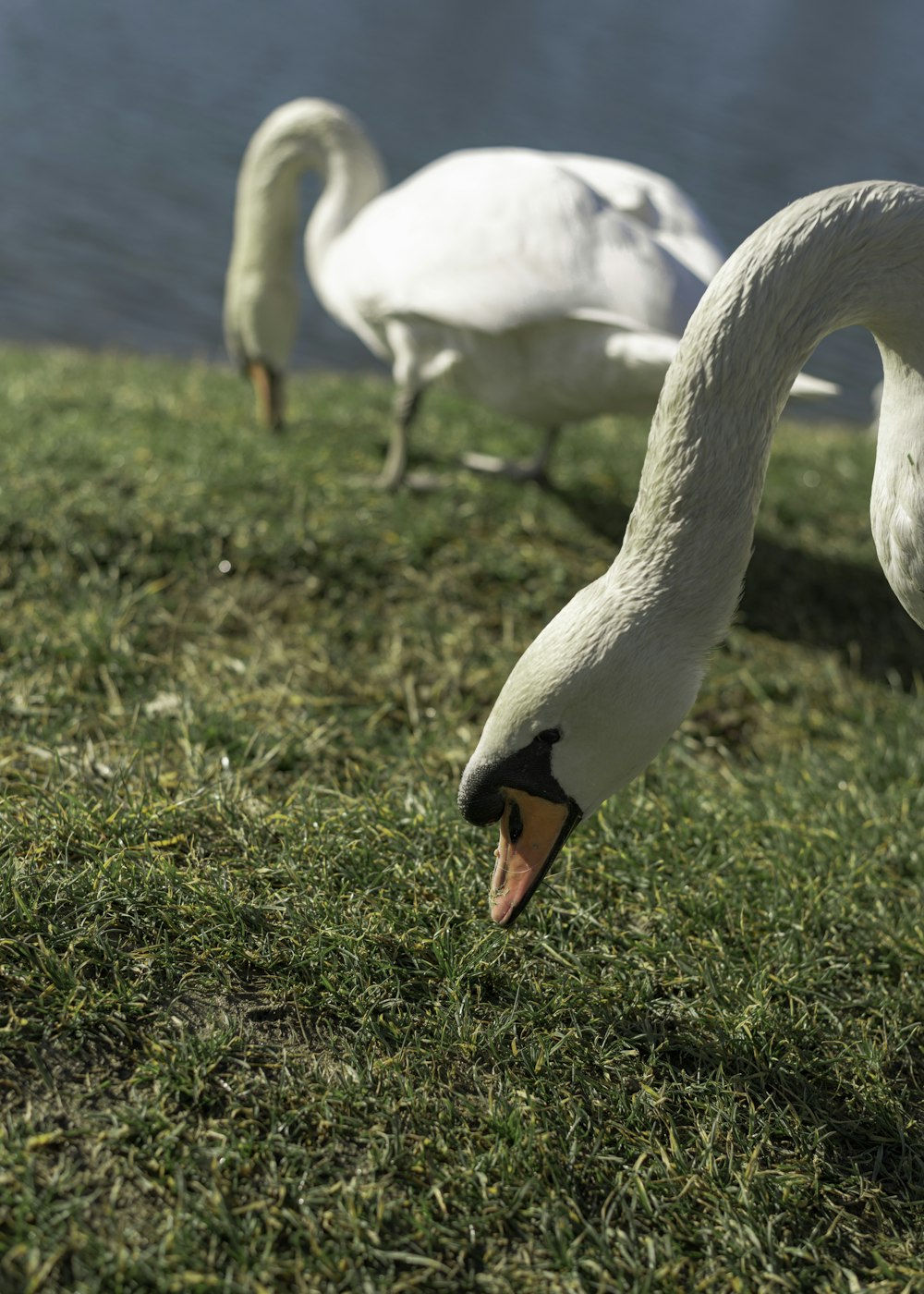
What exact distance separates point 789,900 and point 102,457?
3387 millimetres

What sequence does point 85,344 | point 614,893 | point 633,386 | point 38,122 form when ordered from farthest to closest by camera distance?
1. point 38,122
2. point 85,344
3. point 633,386
4. point 614,893

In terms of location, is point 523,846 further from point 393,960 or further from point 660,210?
point 660,210

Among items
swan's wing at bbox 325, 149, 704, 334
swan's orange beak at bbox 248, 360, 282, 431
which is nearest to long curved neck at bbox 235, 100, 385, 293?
swan's orange beak at bbox 248, 360, 282, 431

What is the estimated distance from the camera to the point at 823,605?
5180mm

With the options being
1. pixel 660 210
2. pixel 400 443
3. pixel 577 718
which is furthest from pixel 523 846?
pixel 660 210

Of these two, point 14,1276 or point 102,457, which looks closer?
point 14,1276

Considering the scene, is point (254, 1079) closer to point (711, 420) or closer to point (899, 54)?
point (711, 420)

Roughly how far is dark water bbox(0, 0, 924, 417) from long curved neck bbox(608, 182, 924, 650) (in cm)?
1044

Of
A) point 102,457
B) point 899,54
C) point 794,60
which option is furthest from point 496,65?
point 102,457

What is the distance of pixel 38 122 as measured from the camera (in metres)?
17.1

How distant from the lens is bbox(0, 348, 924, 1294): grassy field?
2109 millimetres

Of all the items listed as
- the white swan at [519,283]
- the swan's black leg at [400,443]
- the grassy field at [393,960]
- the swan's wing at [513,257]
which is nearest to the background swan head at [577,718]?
the grassy field at [393,960]

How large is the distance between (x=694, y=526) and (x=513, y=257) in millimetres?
2615

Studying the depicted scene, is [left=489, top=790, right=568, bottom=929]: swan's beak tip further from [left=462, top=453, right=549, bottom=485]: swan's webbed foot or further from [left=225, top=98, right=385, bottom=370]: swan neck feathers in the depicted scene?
[left=225, top=98, right=385, bottom=370]: swan neck feathers
